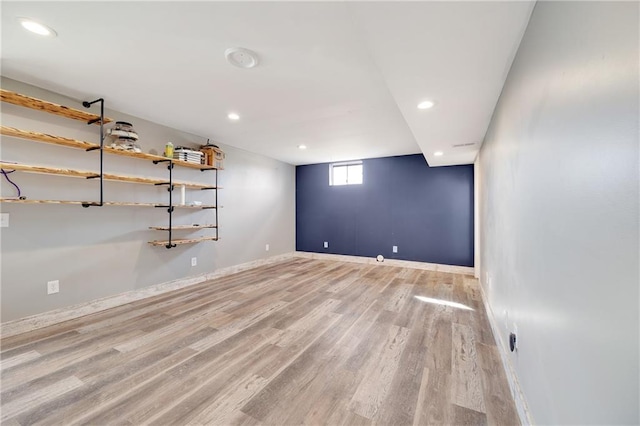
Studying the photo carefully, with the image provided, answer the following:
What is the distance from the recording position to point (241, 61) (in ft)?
6.63

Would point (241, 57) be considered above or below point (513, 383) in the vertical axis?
above

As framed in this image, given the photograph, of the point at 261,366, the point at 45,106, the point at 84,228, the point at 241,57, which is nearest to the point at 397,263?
the point at 261,366

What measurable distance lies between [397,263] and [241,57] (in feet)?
15.1

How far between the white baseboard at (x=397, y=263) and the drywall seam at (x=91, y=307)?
2.35 m

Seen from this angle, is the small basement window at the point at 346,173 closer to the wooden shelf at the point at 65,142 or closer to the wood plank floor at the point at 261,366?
the wood plank floor at the point at 261,366

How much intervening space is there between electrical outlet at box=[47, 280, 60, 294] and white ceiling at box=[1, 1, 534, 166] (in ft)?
6.21

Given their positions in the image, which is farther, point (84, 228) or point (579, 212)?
point (84, 228)

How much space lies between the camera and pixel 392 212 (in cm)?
546

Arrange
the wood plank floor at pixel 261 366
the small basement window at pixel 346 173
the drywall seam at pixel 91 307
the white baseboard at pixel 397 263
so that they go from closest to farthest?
the wood plank floor at pixel 261 366 < the drywall seam at pixel 91 307 < the white baseboard at pixel 397 263 < the small basement window at pixel 346 173

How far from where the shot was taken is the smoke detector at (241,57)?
1893mm

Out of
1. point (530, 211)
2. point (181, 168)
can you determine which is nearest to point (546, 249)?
point (530, 211)

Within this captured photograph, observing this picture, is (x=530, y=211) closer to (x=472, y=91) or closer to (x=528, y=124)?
(x=528, y=124)

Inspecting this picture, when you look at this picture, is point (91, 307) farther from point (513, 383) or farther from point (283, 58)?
point (513, 383)

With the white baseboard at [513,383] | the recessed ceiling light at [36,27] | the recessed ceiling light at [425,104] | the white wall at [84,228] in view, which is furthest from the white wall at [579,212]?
the white wall at [84,228]
